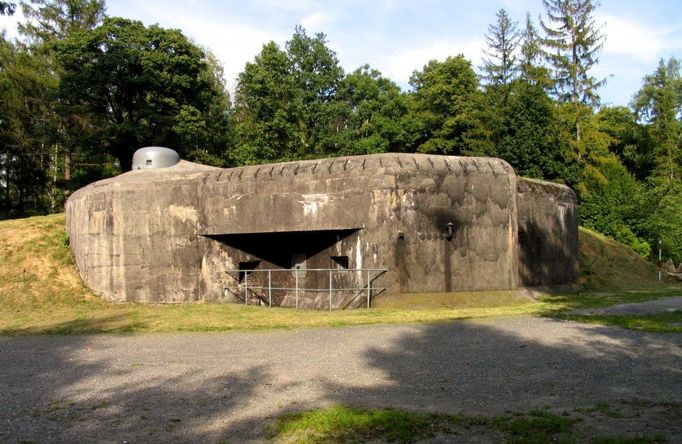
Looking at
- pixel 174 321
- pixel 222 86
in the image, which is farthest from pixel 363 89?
pixel 174 321

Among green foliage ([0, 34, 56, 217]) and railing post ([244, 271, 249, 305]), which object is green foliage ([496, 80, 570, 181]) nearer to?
railing post ([244, 271, 249, 305])

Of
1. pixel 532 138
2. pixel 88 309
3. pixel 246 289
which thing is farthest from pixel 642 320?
pixel 532 138

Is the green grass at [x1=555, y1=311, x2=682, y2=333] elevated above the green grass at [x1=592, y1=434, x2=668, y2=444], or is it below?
above

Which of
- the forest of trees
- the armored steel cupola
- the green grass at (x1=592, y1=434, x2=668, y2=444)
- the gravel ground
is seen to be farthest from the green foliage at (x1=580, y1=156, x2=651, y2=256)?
the green grass at (x1=592, y1=434, x2=668, y2=444)

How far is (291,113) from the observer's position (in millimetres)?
35125

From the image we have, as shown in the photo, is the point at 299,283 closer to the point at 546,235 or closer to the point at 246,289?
the point at 246,289

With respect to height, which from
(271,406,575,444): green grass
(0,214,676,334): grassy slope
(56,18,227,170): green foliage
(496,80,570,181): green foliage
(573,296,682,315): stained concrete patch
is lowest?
(271,406,575,444): green grass

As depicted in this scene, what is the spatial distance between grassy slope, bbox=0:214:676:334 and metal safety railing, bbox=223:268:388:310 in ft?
2.78

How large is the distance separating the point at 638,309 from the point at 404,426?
10.2 meters

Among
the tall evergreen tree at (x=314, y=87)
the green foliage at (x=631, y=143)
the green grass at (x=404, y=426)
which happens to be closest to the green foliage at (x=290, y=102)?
the tall evergreen tree at (x=314, y=87)

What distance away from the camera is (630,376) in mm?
6746

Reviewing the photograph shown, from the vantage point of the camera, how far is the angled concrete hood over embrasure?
588 inches

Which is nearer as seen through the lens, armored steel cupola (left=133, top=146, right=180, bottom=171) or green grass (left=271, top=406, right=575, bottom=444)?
green grass (left=271, top=406, right=575, bottom=444)

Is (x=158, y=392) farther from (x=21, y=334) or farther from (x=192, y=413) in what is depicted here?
(x=21, y=334)
